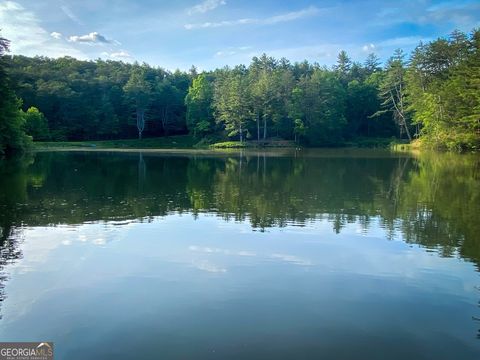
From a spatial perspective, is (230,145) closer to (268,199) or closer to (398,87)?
(398,87)

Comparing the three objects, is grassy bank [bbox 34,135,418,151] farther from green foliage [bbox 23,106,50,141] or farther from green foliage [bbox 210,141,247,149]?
green foliage [bbox 23,106,50,141]

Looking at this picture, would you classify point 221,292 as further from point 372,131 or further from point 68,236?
point 372,131

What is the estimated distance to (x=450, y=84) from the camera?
214 feet

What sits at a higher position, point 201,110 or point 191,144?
point 201,110

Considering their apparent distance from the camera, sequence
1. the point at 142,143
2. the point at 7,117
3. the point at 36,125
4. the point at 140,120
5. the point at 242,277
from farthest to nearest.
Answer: the point at 140,120
the point at 142,143
the point at 36,125
the point at 7,117
the point at 242,277

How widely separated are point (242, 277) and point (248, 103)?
81.8 metres

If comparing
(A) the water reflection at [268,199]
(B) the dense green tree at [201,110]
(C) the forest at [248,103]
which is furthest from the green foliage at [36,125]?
(A) the water reflection at [268,199]

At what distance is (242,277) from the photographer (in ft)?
35.8

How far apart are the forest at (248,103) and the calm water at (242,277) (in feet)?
185

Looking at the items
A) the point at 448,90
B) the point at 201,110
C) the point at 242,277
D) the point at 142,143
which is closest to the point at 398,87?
the point at 448,90

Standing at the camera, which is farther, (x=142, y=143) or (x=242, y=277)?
(x=142, y=143)

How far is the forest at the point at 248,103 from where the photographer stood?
76.8m

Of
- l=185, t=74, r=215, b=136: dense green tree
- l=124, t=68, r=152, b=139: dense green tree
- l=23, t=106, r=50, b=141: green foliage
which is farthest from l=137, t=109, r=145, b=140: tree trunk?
l=23, t=106, r=50, b=141: green foliage

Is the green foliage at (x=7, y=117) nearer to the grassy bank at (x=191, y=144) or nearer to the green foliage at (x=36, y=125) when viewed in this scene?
the grassy bank at (x=191, y=144)
